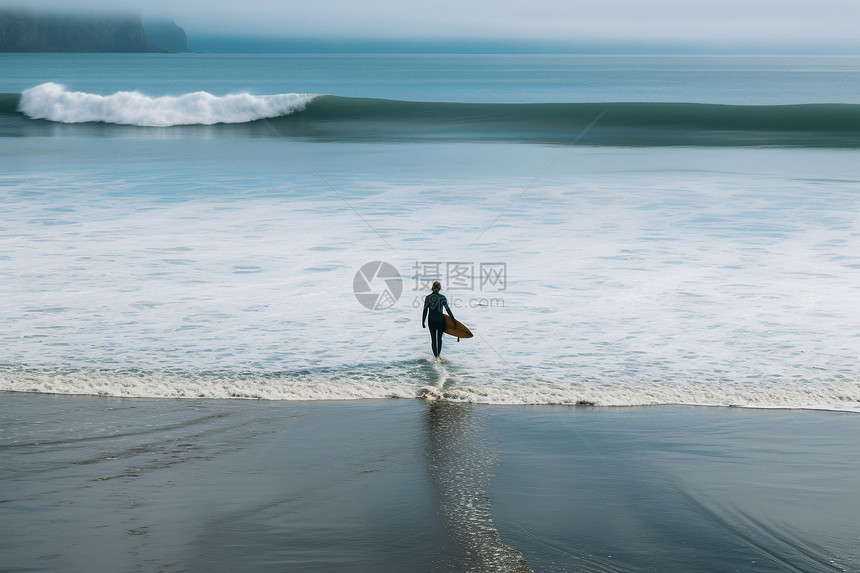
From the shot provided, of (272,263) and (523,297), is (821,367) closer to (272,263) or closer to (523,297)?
(523,297)

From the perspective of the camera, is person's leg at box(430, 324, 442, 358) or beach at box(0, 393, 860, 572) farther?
person's leg at box(430, 324, 442, 358)

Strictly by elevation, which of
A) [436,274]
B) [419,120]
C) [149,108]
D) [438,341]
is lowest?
[438,341]

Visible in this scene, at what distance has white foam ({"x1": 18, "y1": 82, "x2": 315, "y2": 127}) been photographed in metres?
41.7

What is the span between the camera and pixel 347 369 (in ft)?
25.9

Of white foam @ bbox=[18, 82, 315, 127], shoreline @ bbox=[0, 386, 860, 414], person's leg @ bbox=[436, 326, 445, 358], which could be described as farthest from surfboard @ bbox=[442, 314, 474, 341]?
white foam @ bbox=[18, 82, 315, 127]

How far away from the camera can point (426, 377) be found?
7.73 m

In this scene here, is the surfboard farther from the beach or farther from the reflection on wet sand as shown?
the beach

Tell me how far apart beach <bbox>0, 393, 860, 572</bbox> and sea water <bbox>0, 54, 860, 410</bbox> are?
0.75 m

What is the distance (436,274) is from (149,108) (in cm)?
3467

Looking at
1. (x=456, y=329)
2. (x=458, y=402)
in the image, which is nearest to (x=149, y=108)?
(x=456, y=329)

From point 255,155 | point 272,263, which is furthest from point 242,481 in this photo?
point 255,155

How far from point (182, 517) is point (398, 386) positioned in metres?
3.09

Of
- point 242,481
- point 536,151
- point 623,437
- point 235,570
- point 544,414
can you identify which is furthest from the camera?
point 536,151

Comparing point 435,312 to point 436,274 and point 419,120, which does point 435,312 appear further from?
point 419,120
